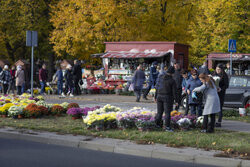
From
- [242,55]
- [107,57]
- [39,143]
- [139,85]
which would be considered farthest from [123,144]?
[242,55]

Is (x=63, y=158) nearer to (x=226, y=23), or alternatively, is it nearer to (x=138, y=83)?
(x=138, y=83)

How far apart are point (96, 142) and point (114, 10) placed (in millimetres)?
23771

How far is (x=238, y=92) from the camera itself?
16.8 metres

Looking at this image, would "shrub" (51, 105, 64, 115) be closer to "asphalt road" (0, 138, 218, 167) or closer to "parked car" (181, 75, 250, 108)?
"asphalt road" (0, 138, 218, 167)

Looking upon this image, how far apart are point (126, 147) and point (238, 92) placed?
895 centimetres

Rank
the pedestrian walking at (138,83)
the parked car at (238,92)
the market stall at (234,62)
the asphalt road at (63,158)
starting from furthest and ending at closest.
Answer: the market stall at (234,62) → the pedestrian walking at (138,83) → the parked car at (238,92) → the asphalt road at (63,158)

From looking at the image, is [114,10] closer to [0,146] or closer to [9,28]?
[9,28]

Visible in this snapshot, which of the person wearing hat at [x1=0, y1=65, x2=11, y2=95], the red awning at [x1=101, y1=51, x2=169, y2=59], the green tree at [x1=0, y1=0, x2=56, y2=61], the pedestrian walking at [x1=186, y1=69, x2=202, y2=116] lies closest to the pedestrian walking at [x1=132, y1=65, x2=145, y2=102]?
the red awning at [x1=101, y1=51, x2=169, y2=59]

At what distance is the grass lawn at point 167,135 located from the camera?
359 inches

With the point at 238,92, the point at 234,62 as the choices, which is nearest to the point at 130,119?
the point at 238,92

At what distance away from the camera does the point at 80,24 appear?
34656 mm

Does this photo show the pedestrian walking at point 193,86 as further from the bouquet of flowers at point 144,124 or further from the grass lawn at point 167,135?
the bouquet of flowers at point 144,124

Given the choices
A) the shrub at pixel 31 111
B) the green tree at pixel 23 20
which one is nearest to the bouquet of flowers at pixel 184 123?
the shrub at pixel 31 111

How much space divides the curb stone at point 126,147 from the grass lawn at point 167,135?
354 millimetres
